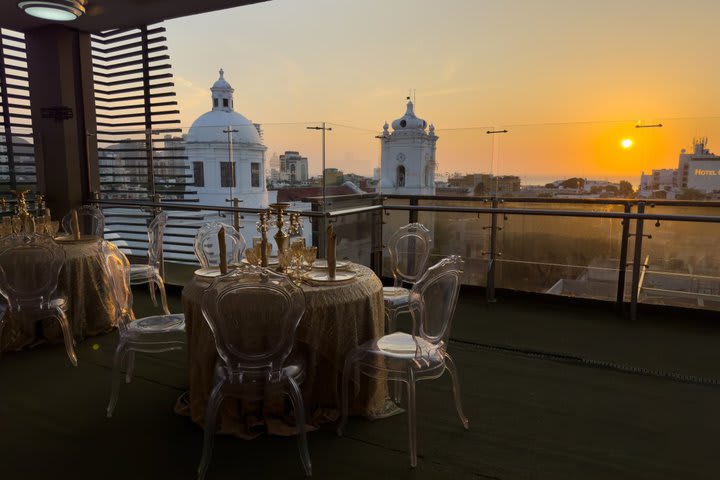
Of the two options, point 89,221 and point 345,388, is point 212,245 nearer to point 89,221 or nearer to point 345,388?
point 345,388

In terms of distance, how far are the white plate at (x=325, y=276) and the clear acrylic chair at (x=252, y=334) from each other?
480 millimetres

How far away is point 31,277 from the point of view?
10.3 ft

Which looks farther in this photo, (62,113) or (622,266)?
(62,113)

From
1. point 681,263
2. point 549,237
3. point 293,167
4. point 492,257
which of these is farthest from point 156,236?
point 681,263

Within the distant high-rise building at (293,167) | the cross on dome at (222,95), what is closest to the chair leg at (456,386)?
the distant high-rise building at (293,167)

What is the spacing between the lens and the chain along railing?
14.1 feet

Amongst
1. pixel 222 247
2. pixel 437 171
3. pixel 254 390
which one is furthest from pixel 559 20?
pixel 254 390

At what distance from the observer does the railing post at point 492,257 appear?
4.83m

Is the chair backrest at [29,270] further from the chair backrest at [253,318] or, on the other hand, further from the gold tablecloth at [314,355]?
the chair backrest at [253,318]

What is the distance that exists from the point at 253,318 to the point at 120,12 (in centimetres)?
479

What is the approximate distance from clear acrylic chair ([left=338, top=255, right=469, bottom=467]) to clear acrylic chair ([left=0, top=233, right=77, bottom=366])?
2.13m

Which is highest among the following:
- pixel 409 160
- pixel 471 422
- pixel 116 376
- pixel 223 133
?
pixel 223 133

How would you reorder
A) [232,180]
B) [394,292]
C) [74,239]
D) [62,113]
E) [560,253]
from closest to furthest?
[394,292], [74,239], [560,253], [232,180], [62,113]

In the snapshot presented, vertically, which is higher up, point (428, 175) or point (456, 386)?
point (428, 175)
